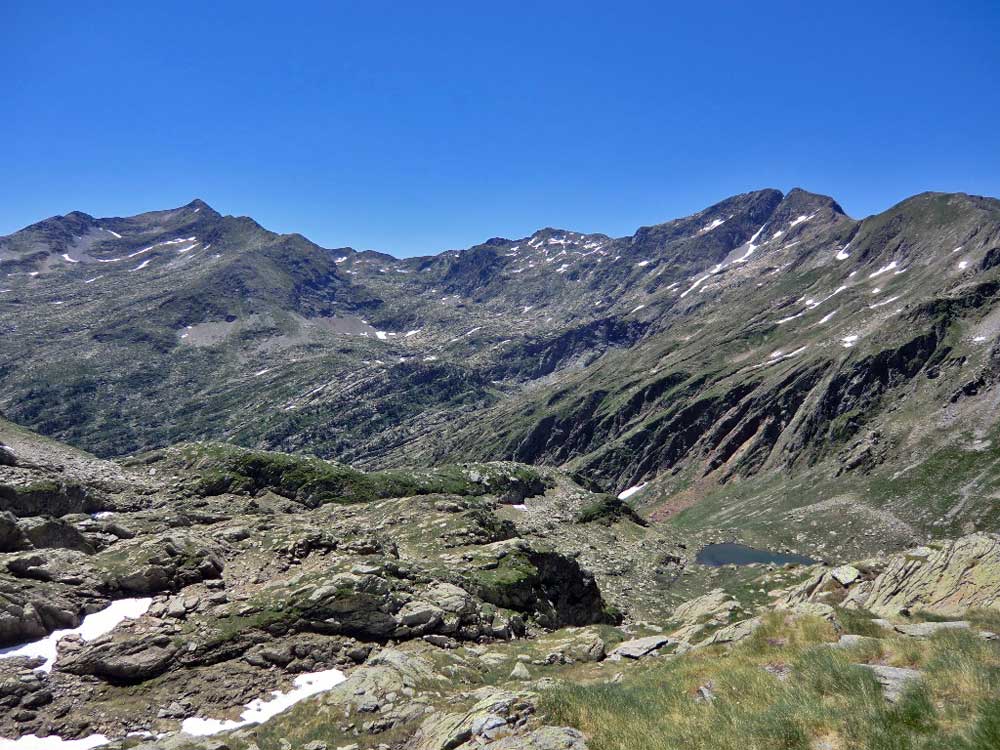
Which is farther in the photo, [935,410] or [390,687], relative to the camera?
[935,410]

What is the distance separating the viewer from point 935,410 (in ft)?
371

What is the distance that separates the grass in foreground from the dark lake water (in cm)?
7835

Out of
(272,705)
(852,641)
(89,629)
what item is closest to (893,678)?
(852,641)

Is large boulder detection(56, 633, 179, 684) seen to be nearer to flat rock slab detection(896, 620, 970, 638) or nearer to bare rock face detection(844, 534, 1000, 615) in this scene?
flat rock slab detection(896, 620, 970, 638)

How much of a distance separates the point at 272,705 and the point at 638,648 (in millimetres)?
Answer: 14245

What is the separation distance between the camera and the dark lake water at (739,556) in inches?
3376

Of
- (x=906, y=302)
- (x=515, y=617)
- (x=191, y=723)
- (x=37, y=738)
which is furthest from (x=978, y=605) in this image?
(x=906, y=302)

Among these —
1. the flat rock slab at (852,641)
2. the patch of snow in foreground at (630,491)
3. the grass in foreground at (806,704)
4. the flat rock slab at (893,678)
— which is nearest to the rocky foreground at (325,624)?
the flat rock slab at (893,678)

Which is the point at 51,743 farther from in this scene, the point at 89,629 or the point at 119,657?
the point at 89,629

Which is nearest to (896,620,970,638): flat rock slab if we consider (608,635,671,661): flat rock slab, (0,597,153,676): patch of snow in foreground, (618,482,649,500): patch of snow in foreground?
(608,635,671,661): flat rock slab

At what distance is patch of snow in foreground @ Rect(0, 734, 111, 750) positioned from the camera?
17.1 metres

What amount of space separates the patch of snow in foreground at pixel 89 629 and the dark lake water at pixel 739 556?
7747 cm

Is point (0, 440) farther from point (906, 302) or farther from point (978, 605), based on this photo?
point (906, 302)

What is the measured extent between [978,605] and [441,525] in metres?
33.0
